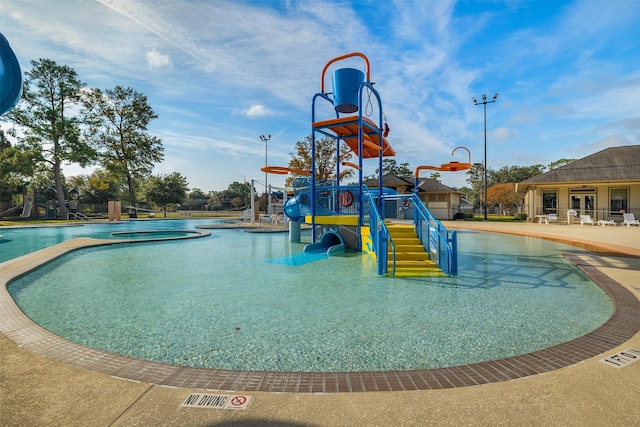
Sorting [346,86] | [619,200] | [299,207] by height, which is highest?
[346,86]

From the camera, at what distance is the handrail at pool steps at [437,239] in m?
7.38

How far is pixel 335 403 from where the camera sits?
2.29 m

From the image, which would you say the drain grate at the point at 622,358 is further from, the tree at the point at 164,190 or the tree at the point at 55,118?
the tree at the point at 164,190

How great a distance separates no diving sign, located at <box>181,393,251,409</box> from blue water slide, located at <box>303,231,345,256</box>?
820cm

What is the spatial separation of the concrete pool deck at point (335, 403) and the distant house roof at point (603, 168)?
29246 mm

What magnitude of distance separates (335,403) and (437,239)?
6.31 meters

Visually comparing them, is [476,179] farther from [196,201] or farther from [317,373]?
[317,373]

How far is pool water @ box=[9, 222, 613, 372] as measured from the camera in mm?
3424

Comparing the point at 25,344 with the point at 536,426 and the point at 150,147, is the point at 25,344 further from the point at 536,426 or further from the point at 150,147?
the point at 150,147

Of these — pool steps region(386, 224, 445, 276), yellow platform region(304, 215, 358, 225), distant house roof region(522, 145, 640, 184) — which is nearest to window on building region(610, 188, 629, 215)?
distant house roof region(522, 145, 640, 184)

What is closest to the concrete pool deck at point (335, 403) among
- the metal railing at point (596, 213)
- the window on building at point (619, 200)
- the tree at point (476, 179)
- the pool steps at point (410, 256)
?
the pool steps at point (410, 256)

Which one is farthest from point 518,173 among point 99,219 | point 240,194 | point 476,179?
point 99,219

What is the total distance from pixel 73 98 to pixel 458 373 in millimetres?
40276

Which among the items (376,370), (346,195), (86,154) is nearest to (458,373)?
(376,370)
